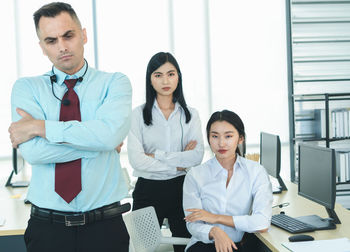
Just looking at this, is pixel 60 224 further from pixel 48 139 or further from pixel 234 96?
pixel 234 96

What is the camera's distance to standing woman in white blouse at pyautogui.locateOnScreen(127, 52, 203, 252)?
276 centimetres

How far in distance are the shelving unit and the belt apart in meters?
3.71

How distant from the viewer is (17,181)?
421cm

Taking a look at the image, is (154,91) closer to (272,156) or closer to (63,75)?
(272,156)

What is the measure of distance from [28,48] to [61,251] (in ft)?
14.3

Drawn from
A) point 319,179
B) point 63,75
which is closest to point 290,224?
point 319,179

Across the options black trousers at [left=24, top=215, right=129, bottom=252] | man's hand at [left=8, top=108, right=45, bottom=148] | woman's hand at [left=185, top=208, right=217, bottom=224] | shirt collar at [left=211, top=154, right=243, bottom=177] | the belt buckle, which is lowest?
woman's hand at [left=185, top=208, right=217, bottom=224]

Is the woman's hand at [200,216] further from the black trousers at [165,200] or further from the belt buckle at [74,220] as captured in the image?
the belt buckle at [74,220]

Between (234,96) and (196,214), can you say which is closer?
(196,214)

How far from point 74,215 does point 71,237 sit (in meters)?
0.08

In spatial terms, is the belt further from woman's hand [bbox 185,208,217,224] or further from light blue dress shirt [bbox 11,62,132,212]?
woman's hand [bbox 185,208,217,224]

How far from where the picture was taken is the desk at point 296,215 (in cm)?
225

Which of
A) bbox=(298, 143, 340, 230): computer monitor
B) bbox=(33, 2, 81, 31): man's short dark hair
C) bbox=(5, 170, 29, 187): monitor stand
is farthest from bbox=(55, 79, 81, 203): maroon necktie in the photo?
bbox=(5, 170, 29, 187): monitor stand

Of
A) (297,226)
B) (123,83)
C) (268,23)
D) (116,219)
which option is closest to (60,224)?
(116,219)
